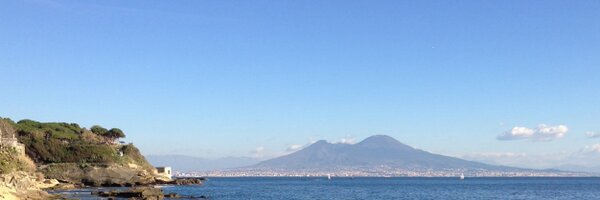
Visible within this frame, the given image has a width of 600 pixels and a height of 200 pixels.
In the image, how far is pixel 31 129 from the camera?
150m

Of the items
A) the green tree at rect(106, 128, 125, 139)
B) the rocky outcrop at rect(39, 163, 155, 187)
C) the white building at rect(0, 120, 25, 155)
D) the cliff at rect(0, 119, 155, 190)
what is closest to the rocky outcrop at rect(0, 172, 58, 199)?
the white building at rect(0, 120, 25, 155)

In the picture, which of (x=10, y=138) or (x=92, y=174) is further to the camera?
(x=92, y=174)

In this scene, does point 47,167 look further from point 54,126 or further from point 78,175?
point 54,126

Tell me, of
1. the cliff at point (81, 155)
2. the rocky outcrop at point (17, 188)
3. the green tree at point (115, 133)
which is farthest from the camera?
the green tree at point (115, 133)

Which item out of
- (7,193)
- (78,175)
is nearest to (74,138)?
(78,175)

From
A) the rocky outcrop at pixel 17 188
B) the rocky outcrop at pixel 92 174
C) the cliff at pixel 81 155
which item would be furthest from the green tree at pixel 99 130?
the rocky outcrop at pixel 17 188

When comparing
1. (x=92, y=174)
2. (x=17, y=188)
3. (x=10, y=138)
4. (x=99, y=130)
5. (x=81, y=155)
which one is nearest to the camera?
(x=17, y=188)

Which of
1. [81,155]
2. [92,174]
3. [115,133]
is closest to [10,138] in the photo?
[92,174]

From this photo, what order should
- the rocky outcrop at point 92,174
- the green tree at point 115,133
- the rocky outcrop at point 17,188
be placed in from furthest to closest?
the green tree at point 115,133
the rocky outcrop at point 92,174
the rocky outcrop at point 17,188

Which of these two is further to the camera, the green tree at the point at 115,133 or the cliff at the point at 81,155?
the green tree at the point at 115,133

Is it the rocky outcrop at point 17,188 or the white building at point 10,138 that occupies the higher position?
the white building at point 10,138

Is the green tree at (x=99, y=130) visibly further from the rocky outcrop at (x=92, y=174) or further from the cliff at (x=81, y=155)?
the rocky outcrop at (x=92, y=174)

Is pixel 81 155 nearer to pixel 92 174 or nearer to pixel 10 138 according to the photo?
pixel 92 174

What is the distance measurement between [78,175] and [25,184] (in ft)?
166
